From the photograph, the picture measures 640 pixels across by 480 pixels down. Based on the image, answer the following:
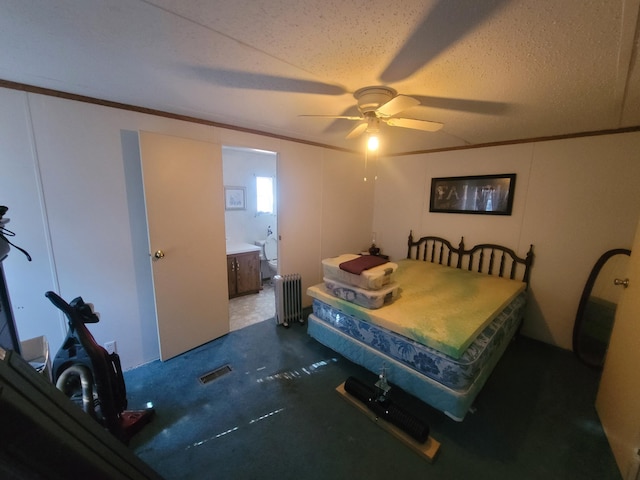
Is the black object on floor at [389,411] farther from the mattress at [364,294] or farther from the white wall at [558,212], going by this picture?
the white wall at [558,212]

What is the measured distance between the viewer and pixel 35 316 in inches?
70.9

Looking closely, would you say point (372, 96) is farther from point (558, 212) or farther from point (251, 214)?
point (251, 214)

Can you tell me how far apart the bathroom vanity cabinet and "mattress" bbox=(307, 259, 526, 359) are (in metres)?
1.67

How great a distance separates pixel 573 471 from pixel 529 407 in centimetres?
46

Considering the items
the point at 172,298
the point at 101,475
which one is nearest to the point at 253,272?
the point at 172,298

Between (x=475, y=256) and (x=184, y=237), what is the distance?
Result: 3411mm

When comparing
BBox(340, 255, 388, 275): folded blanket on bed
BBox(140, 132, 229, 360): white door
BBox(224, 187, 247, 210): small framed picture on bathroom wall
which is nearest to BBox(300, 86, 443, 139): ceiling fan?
BBox(340, 255, 388, 275): folded blanket on bed

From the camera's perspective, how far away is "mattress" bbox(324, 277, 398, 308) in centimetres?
203

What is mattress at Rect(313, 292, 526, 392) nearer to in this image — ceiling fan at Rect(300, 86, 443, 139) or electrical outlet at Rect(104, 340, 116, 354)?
ceiling fan at Rect(300, 86, 443, 139)

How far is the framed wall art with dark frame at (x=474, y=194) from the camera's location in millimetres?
2893

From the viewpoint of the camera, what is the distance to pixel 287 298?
3.04m

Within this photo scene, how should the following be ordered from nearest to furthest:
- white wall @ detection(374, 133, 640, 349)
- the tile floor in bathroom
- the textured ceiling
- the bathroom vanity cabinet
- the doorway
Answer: the textured ceiling
white wall @ detection(374, 133, 640, 349)
the tile floor in bathroom
the bathroom vanity cabinet
the doorway

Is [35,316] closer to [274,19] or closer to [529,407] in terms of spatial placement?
[274,19]

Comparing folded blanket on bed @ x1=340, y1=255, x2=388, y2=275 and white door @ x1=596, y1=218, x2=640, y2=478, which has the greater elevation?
folded blanket on bed @ x1=340, y1=255, x2=388, y2=275
